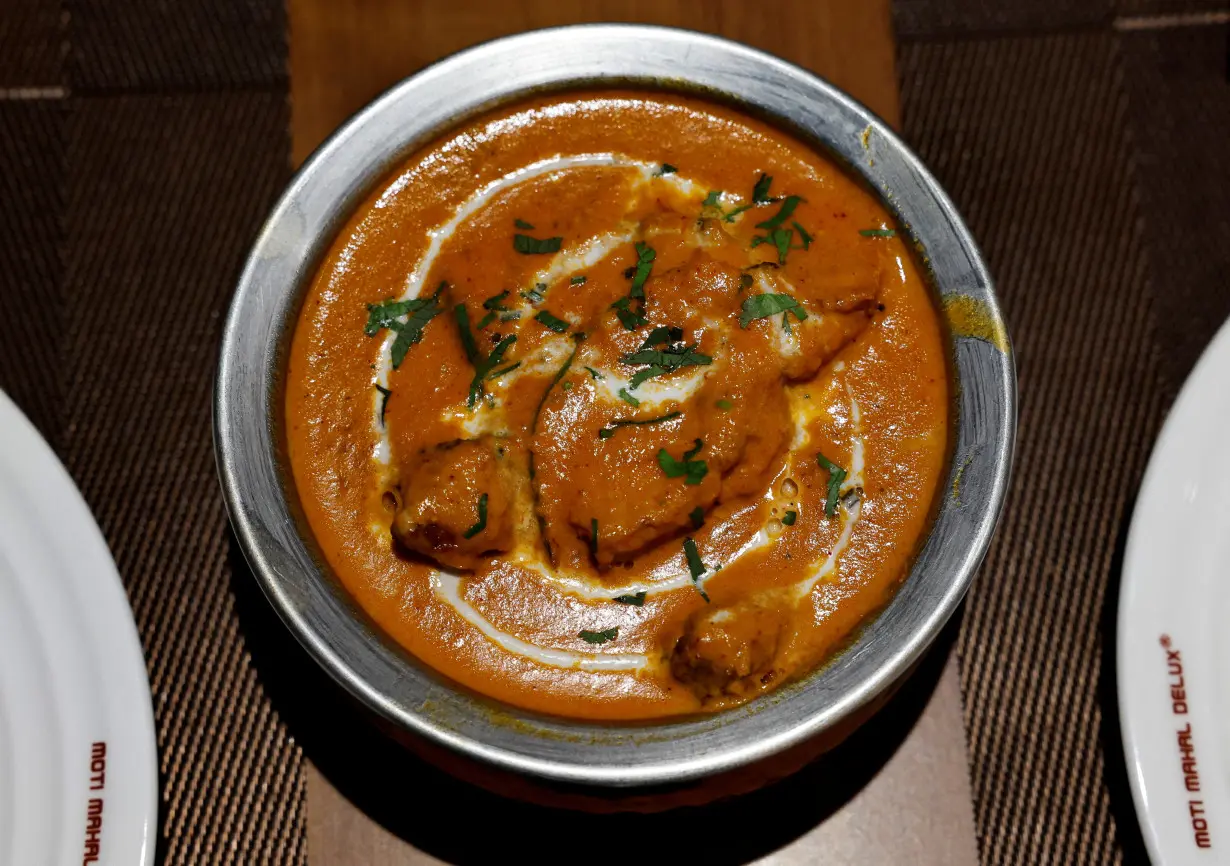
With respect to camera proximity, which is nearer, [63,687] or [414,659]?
[414,659]

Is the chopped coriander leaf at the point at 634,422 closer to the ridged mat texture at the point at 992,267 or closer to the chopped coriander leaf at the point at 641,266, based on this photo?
the chopped coriander leaf at the point at 641,266

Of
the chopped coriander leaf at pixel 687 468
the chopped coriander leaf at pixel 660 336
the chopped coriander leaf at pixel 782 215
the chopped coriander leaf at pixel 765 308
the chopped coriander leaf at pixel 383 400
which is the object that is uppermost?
the chopped coriander leaf at pixel 782 215

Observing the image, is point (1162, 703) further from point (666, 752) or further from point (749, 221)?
point (749, 221)

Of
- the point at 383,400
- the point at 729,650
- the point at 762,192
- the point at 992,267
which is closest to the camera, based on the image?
the point at 729,650

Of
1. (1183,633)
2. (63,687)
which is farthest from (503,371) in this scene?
(1183,633)

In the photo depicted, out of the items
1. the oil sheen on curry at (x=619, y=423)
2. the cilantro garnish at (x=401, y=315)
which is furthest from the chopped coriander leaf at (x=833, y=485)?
the cilantro garnish at (x=401, y=315)

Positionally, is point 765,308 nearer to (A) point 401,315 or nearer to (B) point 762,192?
(B) point 762,192
